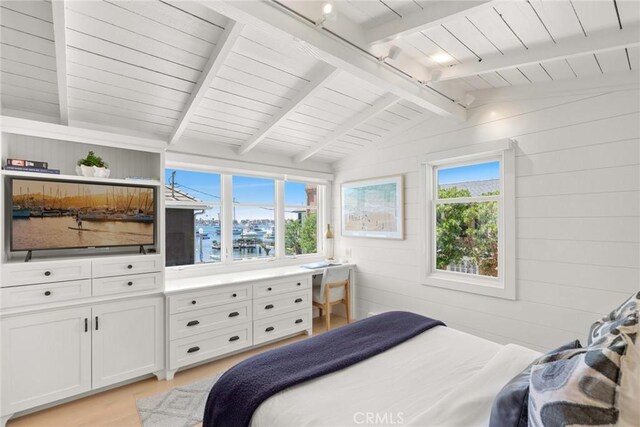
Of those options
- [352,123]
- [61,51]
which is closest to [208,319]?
[61,51]

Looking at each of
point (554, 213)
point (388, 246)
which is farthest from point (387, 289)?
point (554, 213)

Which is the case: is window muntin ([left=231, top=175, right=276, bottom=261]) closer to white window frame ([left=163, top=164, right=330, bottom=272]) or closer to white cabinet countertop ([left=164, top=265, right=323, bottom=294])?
white window frame ([left=163, top=164, right=330, bottom=272])

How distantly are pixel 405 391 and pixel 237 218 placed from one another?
9.65ft

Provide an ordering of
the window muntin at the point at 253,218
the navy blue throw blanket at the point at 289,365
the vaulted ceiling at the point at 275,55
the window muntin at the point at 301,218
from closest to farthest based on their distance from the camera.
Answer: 1. the navy blue throw blanket at the point at 289,365
2. the vaulted ceiling at the point at 275,55
3. the window muntin at the point at 253,218
4. the window muntin at the point at 301,218

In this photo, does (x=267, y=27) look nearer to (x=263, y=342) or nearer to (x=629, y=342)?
(x=629, y=342)

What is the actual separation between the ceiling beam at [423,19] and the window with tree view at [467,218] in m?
1.75

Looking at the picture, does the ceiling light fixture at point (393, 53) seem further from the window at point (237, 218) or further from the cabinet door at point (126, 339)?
the cabinet door at point (126, 339)

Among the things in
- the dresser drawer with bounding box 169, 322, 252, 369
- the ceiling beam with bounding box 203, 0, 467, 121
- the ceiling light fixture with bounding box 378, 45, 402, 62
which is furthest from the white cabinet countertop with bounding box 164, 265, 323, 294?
the ceiling light fixture with bounding box 378, 45, 402, 62

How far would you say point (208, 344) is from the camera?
2.95 meters

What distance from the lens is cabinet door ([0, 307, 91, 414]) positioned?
215 cm

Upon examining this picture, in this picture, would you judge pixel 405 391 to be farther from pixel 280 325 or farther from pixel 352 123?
pixel 352 123

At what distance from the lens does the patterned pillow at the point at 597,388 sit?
696mm

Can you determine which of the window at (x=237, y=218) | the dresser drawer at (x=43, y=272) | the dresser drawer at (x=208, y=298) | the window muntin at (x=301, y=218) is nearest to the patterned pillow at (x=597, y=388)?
the dresser drawer at (x=208, y=298)

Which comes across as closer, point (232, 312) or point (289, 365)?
point (289, 365)
